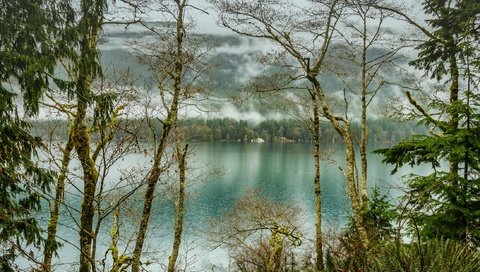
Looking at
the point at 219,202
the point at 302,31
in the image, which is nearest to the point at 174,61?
the point at 302,31

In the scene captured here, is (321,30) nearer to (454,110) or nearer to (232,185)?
(454,110)

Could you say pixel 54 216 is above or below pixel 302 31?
below

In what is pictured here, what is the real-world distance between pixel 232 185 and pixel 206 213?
1641 cm

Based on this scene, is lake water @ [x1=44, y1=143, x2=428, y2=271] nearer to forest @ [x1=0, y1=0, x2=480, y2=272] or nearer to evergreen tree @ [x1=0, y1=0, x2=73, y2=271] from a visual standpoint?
forest @ [x1=0, y1=0, x2=480, y2=272]

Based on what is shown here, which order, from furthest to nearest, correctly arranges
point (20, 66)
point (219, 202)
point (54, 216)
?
point (219, 202)
point (54, 216)
point (20, 66)

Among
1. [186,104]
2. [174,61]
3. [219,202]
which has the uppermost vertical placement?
[174,61]

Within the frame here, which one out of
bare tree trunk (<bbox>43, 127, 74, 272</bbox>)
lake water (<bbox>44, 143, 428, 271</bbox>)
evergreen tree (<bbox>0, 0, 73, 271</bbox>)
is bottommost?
lake water (<bbox>44, 143, 428, 271</bbox>)

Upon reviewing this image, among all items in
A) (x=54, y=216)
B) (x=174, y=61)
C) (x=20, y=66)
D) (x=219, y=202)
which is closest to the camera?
(x=20, y=66)

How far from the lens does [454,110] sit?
5707 mm

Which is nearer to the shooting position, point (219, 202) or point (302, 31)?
point (302, 31)

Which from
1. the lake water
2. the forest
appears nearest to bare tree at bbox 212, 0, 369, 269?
the forest

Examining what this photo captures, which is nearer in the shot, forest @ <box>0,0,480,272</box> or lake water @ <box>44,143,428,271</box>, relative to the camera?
forest @ <box>0,0,480,272</box>

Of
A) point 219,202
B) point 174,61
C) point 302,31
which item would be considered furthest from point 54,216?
point 219,202

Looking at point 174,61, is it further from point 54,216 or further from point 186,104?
point 54,216
